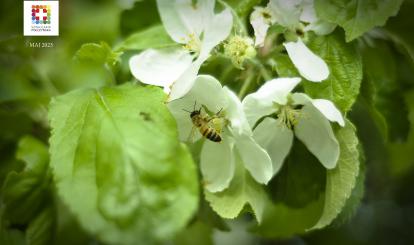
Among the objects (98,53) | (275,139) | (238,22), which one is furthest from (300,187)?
(98,53)

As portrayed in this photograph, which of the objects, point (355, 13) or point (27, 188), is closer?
point (355, 13)

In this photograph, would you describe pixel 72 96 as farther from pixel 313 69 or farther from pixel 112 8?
pixel 112 8

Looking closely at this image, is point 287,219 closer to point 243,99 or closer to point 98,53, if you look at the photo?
point 243,99

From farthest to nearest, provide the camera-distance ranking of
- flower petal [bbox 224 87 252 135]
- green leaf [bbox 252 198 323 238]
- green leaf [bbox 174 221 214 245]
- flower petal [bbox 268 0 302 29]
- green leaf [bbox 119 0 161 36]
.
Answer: green leaf [bbox 174 221 214 245] < green leaf [bbox 119 0 161 36] < green leaf [bbox 252 198 323 238] < flower petal [bbox 268 0 302 29] < flower petal [bbox 224 87 252 135]

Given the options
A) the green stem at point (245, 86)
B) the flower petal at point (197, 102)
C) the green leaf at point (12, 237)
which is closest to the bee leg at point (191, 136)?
the flower petal at point (197, 102)

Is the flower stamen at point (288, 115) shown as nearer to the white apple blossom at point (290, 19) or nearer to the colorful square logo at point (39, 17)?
the white apple blossom at point (290, 19)

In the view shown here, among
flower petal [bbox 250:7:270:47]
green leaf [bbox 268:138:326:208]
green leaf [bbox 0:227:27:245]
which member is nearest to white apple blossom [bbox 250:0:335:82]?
flower petal [bbox 250:7:270:47]

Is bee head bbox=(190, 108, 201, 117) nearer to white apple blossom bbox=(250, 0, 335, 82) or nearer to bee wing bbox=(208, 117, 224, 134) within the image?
bee wing bbox=(208, 117, 224, 134)
